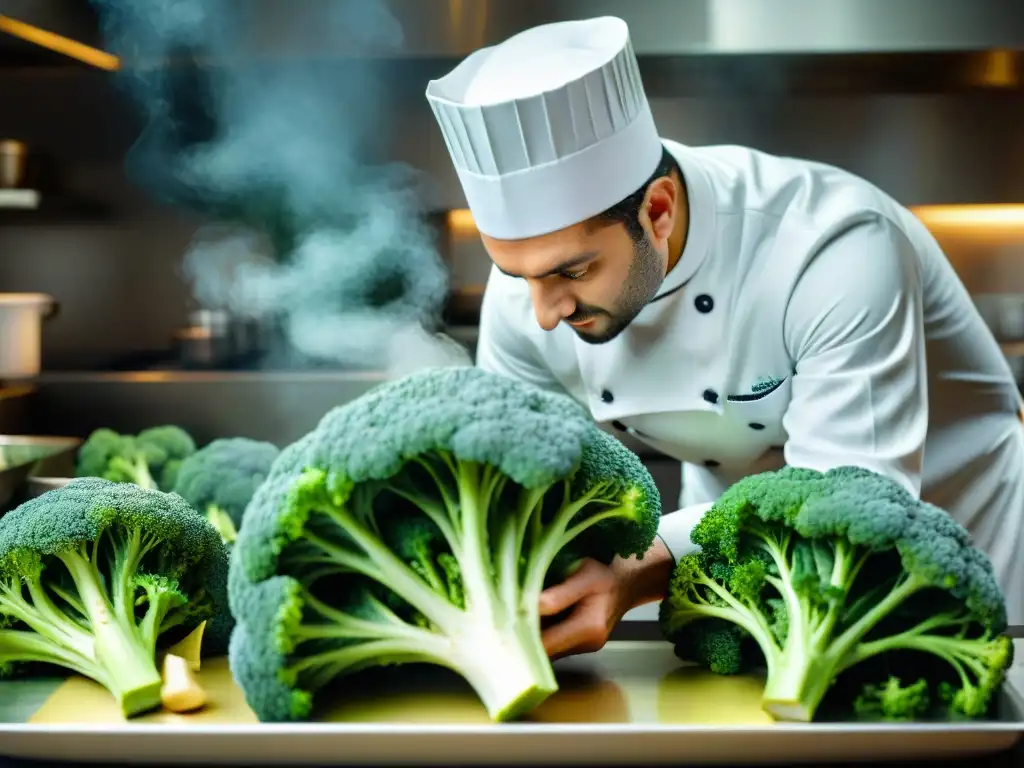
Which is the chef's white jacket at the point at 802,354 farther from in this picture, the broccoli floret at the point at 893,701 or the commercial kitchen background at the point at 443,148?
the commercial kitchen background at the point at 443,148

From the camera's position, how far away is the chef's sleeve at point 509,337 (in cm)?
160

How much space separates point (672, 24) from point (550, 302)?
5.98ft

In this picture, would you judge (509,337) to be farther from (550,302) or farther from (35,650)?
(35,650)

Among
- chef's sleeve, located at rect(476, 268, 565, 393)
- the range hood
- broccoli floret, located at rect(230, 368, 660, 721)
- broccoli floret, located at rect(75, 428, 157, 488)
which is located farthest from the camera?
the range hood

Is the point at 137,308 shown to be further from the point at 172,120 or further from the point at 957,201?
the point at 957,201

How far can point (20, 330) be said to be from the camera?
285 centimetres

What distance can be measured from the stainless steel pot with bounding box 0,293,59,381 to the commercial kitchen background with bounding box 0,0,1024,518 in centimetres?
14

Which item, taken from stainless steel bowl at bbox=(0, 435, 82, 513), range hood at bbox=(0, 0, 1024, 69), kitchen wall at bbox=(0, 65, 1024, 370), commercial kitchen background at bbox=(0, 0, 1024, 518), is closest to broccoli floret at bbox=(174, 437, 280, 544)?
stainless steel bowl at bbox=(0, 435, 82, 513)

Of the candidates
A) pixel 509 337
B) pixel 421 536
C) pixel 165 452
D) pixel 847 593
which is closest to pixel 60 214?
pixel 165 452

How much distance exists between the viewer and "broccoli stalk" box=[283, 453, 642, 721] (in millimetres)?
790

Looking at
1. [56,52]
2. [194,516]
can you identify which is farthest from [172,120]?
[194,516]

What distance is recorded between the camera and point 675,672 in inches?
35.9

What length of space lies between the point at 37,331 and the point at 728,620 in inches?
100

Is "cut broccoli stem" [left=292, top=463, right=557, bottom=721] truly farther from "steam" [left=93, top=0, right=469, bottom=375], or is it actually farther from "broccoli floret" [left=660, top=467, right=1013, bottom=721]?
"steam" [left=93, top=0, right=469, bottom=375]
